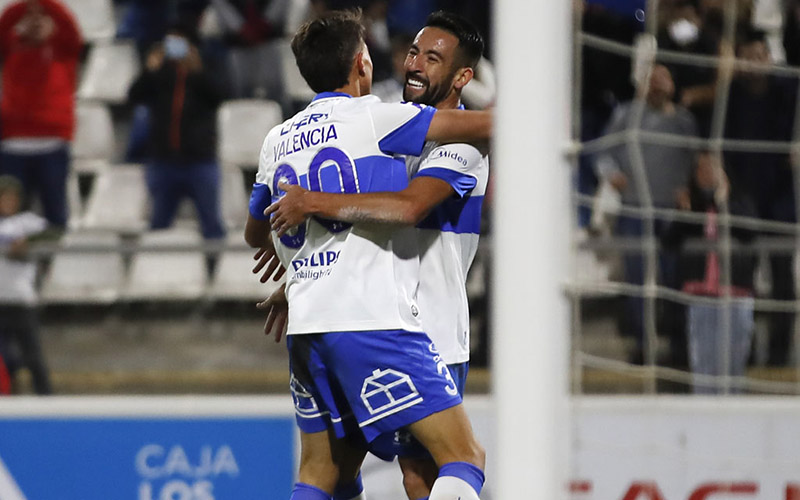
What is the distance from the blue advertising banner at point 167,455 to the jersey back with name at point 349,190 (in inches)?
59.8

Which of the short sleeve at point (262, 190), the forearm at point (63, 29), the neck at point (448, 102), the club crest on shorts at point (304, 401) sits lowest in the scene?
the club crest on shorts at point (304, 401)

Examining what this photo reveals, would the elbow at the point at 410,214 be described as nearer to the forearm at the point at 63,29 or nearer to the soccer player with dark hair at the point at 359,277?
the soccer player with dark hair at the point at 359,277

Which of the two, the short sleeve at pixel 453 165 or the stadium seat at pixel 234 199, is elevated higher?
the short sleeve at pixel 453 165

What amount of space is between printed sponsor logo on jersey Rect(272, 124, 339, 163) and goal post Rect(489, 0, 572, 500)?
62 centimetres

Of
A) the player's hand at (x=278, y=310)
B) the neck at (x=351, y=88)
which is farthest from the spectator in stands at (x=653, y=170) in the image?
the neck at (x=351, y=88)

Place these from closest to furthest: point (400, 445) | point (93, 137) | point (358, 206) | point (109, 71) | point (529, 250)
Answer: point (529, 250), point (358, 206), point (400, 445), point (93, 137), point (109, 71)

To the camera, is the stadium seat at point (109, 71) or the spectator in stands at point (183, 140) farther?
the stadium seat at point (109, 71)

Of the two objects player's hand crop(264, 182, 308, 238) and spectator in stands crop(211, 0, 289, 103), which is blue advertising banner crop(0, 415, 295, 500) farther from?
spectator in stands crop(211, 0, 289, 103)

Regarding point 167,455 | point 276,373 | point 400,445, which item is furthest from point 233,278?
point 400,445

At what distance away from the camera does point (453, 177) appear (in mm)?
2598

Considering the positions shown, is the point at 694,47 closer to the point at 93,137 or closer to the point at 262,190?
the point at 262,190

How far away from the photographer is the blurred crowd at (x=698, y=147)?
4102 mm

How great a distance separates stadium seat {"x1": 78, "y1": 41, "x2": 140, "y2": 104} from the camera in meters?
6.09

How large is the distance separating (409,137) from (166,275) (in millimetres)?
2740
